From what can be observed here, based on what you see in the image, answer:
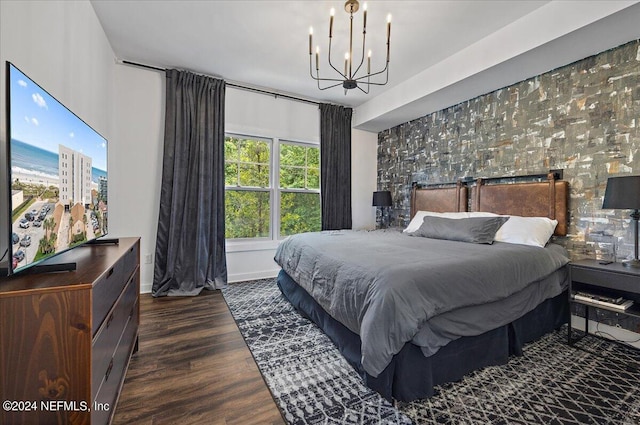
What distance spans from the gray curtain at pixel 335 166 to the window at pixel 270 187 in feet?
0.63

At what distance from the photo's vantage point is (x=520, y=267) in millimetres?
2084

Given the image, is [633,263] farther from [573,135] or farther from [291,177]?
[291,177]

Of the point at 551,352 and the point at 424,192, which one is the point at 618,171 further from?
the point at 424,192

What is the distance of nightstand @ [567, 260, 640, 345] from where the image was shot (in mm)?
1967

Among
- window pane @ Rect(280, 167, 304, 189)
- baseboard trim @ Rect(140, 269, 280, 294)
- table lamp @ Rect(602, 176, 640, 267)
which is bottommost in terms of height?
baseboard trim @ Rect(140, 269, 280, 294)

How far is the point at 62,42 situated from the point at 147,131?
1727mm

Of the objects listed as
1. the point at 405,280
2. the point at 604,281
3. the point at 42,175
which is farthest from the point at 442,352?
the point at 42,175

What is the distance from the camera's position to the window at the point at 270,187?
13.4 feet

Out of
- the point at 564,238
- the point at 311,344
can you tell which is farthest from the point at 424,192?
the point at 311,344

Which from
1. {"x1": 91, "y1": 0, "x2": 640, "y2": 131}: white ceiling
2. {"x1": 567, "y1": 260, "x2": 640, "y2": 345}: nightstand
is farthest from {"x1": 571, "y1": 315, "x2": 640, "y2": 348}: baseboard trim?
{"x1": 91, "y1": 0, "x2": 640, "y2": 131}: white ceiling

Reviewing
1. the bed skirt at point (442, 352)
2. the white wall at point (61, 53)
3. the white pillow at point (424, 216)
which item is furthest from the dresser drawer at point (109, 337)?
the white pillow at point (424, 216)

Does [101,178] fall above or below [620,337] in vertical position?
above

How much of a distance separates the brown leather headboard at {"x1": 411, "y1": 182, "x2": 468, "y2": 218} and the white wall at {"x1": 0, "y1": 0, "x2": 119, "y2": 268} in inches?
155

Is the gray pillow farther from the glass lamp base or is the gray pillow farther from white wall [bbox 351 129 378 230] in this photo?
white wall [bbox 351 129 378 230]
